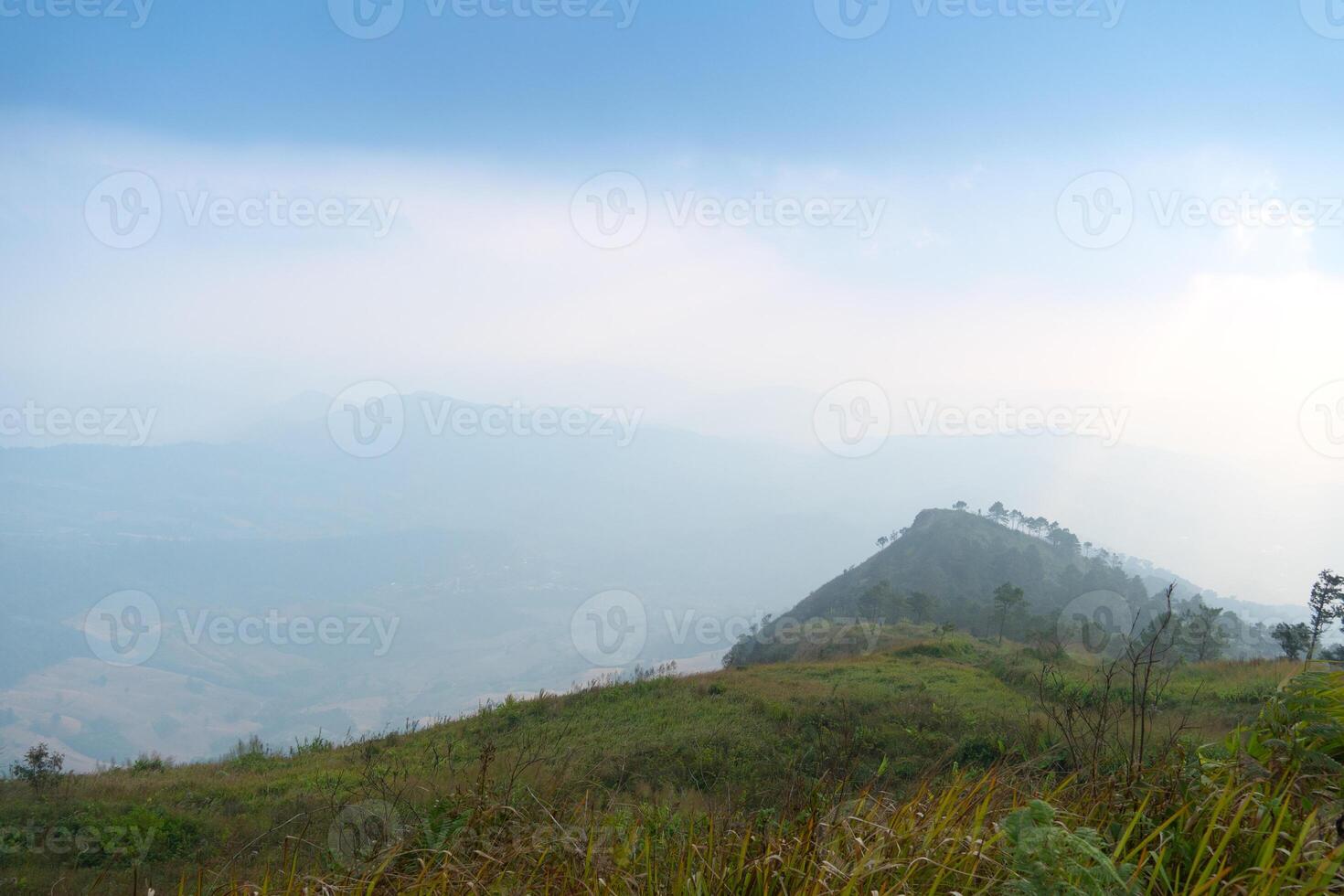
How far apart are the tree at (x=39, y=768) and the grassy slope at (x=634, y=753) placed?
0.17 m

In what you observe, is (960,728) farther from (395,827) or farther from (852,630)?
(852,630)

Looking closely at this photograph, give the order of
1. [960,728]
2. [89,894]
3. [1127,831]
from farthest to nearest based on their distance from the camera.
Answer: [960,728]
[89,894]
[1127,831]

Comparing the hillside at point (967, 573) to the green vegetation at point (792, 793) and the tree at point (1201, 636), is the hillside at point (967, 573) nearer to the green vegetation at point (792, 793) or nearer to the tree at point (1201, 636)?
the tree at point (1201, 636)

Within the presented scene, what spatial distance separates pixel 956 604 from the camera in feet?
172

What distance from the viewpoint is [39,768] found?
9984 millimetres

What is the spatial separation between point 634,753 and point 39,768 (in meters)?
7.77

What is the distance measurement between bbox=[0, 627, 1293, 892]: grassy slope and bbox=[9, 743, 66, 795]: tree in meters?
0.17

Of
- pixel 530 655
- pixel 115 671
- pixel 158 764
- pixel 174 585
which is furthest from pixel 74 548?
pixel 158 764

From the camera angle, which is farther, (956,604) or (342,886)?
(956,604)

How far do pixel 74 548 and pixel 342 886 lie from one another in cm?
24085

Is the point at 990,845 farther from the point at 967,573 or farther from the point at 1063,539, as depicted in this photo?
the point at 1063,539

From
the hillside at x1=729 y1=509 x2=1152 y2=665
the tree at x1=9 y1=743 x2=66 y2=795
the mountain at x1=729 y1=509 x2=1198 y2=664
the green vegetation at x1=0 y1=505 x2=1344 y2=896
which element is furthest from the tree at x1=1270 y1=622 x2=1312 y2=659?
the hillside at x1=729 y1=509 x2=1152 y2=665

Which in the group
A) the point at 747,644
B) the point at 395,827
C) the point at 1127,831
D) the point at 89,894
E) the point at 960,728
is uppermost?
the point at 1127,831

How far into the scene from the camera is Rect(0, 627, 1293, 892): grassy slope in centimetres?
739
